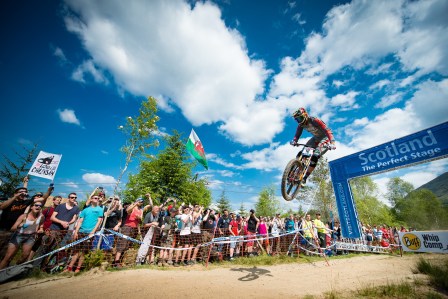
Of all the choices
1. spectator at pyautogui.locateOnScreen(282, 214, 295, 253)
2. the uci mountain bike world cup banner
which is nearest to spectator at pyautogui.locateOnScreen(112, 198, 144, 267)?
spectator at pyautogui.locateOnScreen(282, 214, 295, 253)

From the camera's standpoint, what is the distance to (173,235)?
803 centimetres

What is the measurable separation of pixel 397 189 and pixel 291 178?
2170 inches

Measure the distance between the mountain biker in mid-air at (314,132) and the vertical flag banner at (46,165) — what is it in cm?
1016

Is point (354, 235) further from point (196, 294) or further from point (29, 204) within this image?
point (29, 204)

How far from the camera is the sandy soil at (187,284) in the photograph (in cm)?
432

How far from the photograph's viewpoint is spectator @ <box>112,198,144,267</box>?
670 centimetres

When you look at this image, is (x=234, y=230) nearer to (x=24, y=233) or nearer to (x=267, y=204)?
(x=24, y=233)

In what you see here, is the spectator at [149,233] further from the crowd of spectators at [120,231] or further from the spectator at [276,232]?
the spectator at [276,232]

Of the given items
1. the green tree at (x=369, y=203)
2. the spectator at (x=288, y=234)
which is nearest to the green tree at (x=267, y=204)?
the green tree at (x=369, y=203)

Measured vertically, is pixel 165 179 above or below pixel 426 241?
above

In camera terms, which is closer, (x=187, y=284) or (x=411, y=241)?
(x=187, y=284)

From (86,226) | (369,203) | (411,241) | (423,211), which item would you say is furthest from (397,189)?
(86,226)

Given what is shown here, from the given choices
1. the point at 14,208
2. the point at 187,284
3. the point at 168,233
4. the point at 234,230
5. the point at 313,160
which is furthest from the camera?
the point at 234,230

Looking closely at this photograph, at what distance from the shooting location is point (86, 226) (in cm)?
625
